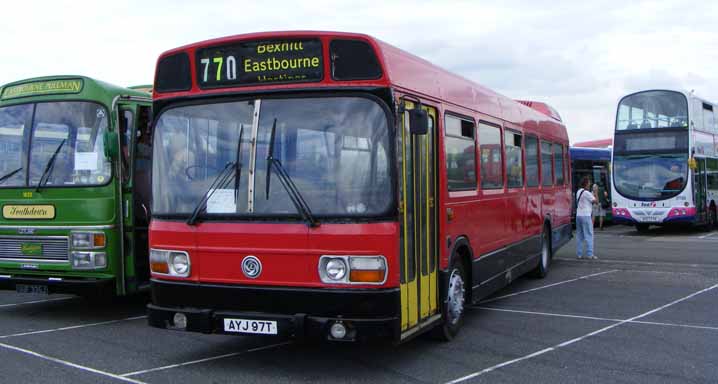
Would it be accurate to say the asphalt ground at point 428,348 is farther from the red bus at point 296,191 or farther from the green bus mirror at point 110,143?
the green bus mirror at point 110,143

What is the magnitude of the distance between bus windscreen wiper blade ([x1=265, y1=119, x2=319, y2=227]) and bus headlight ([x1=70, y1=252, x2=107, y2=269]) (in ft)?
11.8

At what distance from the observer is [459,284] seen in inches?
324

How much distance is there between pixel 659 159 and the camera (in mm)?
25062

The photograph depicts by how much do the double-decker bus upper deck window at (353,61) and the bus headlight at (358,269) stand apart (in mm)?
1494

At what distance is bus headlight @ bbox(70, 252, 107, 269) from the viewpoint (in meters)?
9.09

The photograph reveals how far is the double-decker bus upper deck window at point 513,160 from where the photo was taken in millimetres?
10617

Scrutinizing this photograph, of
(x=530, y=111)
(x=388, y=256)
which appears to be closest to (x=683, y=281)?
(x=530, y=111)

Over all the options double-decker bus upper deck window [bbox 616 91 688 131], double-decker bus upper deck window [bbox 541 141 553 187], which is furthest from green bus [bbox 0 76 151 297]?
double-decker bus upper deck window [bbox 616 91 688 131]

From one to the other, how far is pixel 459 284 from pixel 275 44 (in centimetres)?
331

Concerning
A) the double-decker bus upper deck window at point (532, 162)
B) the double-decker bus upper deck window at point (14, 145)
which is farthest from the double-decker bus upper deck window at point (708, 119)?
the double-decker bus upper deck window at point (14, 145)

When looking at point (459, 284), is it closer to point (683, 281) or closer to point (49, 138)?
point (49, 138)

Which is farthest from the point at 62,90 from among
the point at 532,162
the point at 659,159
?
the point at 659,159

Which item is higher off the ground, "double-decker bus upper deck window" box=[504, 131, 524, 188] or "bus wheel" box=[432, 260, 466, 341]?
"double-decker bus upper deck window" box=[504, 131, 524, 188]

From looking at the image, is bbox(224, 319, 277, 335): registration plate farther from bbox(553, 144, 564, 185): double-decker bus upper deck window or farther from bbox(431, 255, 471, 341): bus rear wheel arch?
bbox(553, 144, 564, 185): double-decker bus upper deck window
